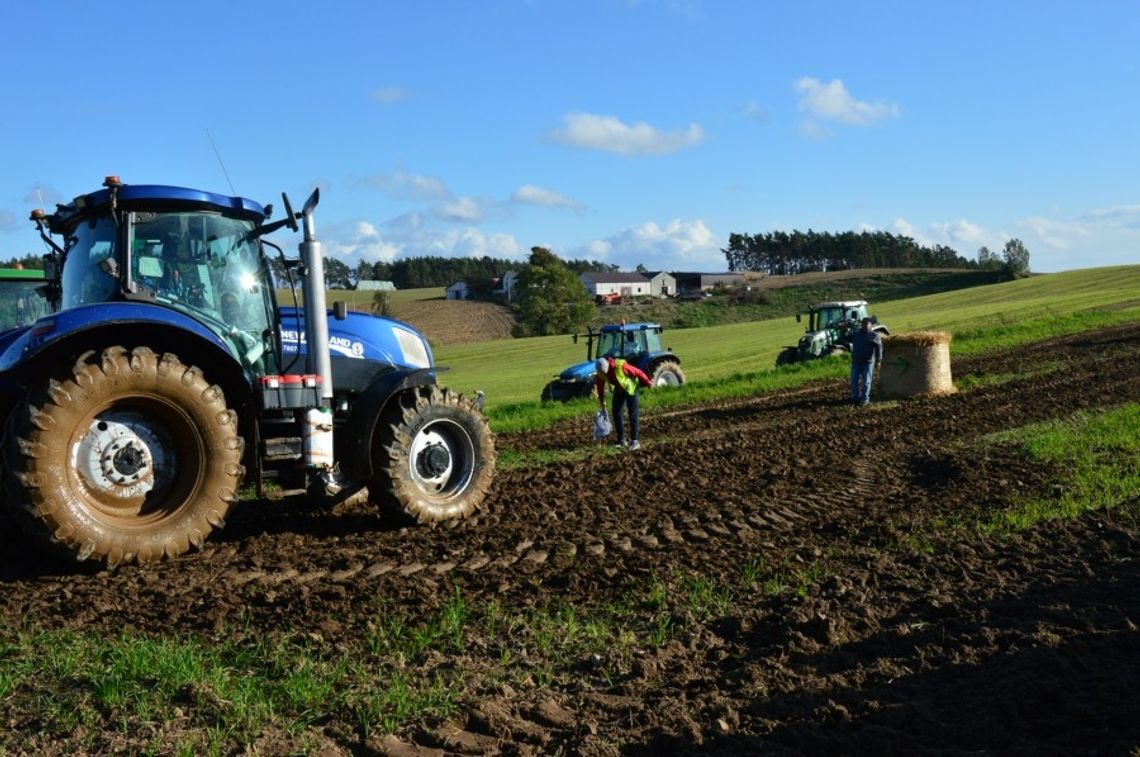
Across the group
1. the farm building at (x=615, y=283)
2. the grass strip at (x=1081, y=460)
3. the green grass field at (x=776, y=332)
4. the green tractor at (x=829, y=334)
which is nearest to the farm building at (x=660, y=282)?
the farm building at (x=615, y=283)

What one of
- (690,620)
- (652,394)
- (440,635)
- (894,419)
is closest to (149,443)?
(440,635)

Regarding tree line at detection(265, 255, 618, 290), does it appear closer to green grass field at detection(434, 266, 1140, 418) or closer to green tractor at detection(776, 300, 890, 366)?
green grass field at detection(434, 266, 1140, 418)

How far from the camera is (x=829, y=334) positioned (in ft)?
86.4

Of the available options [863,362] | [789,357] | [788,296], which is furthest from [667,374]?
[788,296]

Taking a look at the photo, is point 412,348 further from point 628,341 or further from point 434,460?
point 628,341

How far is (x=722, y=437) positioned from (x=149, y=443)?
26.8 ft

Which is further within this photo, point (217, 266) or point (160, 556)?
point (217, 266)

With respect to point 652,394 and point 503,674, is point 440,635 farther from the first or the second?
point 652,394

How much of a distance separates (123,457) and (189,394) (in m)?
0.54

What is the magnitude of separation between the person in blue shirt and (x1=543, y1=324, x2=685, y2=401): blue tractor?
5170 mm

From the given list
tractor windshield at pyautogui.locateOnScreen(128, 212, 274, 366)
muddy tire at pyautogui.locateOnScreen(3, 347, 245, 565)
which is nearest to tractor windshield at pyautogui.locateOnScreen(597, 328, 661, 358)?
tractor windshield at pyautogui.locateOnScreen(128, 212, 274, 366)

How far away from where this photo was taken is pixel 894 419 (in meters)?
14.2

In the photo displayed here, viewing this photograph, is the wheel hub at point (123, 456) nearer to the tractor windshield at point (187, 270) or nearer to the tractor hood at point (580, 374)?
the tractor windshield at point (187, 270)

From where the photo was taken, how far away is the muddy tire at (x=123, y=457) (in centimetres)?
579
